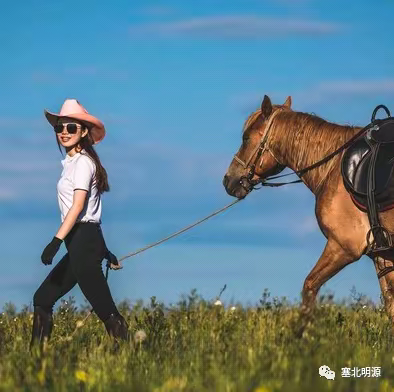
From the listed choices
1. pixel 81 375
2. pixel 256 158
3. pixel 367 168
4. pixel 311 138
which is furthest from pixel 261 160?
pixel 81 375

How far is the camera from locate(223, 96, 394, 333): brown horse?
363 inches

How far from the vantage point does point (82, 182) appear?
26.8 feet

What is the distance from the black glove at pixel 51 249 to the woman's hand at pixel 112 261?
72 centimetres

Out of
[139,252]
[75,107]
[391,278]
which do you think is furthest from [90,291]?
[391,278]

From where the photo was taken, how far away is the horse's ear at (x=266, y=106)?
33.0ft

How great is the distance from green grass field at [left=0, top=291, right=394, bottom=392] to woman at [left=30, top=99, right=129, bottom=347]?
15.4 inches

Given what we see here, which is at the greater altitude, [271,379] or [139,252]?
[139,252]

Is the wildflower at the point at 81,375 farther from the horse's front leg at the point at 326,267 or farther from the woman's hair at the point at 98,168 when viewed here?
the horse's front leg at the point at 326,267

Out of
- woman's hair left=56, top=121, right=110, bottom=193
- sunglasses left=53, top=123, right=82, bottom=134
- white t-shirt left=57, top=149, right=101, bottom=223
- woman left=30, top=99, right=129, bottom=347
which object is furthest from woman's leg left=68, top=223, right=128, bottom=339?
sunglasses left=53, top=123, right=82, bottom=134

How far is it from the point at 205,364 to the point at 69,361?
3.70ft

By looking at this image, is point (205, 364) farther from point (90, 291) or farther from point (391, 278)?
point (391, 278)

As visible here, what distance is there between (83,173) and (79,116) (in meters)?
0.65

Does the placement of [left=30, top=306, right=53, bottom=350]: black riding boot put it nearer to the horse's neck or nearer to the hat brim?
the hat brim

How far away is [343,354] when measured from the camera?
721cm
